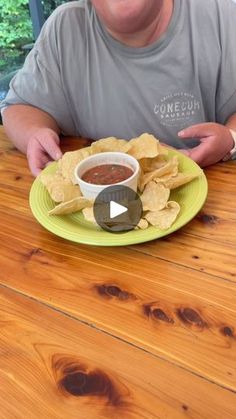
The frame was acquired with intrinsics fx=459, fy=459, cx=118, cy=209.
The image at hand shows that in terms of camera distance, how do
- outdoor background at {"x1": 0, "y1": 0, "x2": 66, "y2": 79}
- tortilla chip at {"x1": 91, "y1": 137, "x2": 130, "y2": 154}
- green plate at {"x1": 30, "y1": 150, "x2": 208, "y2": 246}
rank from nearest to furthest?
green plate at {"x1": 30, "y1": 150, "x2": 208, "y2": 246}, tortilla chip at {"x1": 91, "y1": 137, "x2": 130, "y2": 154}, outdoor background at {"x1": 0, "y1": 0, "x2": 66, "y2": 79}

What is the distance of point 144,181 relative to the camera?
88 centimetres

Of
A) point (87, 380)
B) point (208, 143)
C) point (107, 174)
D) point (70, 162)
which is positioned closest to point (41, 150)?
point (70, 162)

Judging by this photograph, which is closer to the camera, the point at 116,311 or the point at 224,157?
the point at 116,311

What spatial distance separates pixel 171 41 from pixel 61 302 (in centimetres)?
82

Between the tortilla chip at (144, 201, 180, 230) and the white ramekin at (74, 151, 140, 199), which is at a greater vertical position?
the white ramekin at (74, 151, 140, 199)

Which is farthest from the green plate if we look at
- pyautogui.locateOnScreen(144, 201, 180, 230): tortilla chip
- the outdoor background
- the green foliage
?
the green foliage

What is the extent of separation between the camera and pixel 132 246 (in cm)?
80

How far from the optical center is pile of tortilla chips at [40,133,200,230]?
82 centimetres

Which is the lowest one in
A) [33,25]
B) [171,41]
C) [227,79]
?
[33,25]

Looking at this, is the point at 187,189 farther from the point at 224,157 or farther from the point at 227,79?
the point at 227,79

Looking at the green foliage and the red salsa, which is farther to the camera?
the green foliage

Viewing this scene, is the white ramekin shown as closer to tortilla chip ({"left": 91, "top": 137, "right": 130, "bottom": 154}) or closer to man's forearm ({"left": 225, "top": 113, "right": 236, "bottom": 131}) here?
tortilla chip ({"left": 91, "top": 137, "right": 130, "bottom": 154})

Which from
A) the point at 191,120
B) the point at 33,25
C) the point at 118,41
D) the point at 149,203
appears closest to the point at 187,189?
the point at 149,203

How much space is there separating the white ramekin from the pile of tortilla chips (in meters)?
0.02
